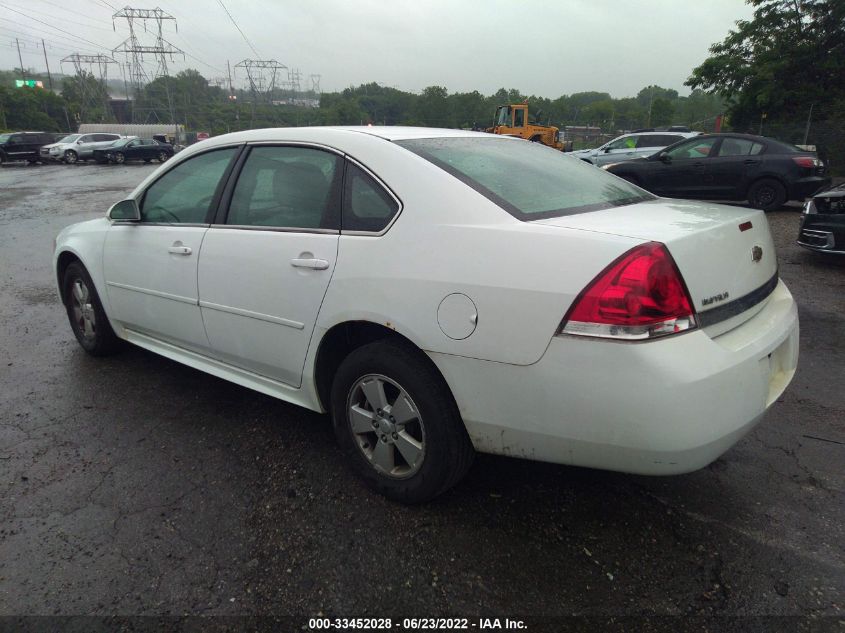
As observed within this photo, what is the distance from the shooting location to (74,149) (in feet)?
105

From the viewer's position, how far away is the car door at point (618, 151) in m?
16.6

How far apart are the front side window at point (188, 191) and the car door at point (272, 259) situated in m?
0.21

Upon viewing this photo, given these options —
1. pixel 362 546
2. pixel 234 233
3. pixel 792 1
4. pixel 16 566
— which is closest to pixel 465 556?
pixel 362 546

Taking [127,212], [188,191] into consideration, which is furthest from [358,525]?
[127,212]

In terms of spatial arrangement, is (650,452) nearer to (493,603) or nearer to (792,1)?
(493,603)

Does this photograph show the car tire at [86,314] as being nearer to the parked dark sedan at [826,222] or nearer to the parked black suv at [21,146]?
the parked dark sedan at [826,222]

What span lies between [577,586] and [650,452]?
569 mm

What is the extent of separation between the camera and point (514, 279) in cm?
207

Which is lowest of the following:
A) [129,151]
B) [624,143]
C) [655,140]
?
[129,151]

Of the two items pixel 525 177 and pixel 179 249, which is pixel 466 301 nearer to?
pixel 525 177

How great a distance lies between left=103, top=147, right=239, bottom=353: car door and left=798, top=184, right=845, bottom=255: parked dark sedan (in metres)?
6.58

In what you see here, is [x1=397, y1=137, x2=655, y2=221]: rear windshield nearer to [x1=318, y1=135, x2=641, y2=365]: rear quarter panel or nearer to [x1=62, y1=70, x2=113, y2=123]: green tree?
[x1=318, y1=135, x2=641, y2=365]: rear quarter panel

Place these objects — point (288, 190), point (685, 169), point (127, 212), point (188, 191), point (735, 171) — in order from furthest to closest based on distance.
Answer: point (685, 169) < point (735, 171) < point (127, 212) < point (188, 191) < point (288, 190)

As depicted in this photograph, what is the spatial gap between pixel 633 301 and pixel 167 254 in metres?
2.62
